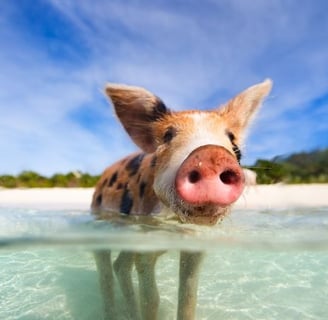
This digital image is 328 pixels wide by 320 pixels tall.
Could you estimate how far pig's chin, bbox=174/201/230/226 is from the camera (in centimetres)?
373

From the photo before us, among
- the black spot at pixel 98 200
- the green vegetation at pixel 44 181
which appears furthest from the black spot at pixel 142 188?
the green vegetation at pixel 44 181

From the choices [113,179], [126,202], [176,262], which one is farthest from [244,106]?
[176,262]

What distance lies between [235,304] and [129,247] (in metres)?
1.76

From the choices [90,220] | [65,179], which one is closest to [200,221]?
[90,220]

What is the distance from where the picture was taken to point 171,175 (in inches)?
156

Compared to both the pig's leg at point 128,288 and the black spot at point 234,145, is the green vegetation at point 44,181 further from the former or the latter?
the black spot at point 234,145

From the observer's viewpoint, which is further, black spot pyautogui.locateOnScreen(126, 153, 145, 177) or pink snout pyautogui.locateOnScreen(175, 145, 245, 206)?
black spot pyautogui.locateOnScreen(126, 153, 145, 177)

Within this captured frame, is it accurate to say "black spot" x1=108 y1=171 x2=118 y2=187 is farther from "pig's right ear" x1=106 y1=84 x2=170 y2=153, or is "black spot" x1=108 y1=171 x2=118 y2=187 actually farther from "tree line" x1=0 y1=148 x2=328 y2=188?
"tree line" x1=0 y1=148 x2=328 y2=188

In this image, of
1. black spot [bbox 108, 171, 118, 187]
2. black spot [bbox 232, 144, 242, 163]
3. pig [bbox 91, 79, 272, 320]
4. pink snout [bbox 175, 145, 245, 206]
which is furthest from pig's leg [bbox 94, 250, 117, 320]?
pink snout [bbox 175, 145, 245, 206]

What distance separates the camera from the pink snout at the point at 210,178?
11.4ft

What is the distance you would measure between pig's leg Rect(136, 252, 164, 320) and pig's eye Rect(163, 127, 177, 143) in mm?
1303

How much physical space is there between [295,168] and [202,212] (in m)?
3.39

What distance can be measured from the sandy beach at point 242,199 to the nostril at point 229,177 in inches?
113

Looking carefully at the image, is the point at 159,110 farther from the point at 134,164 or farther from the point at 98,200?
the point at 98,200
